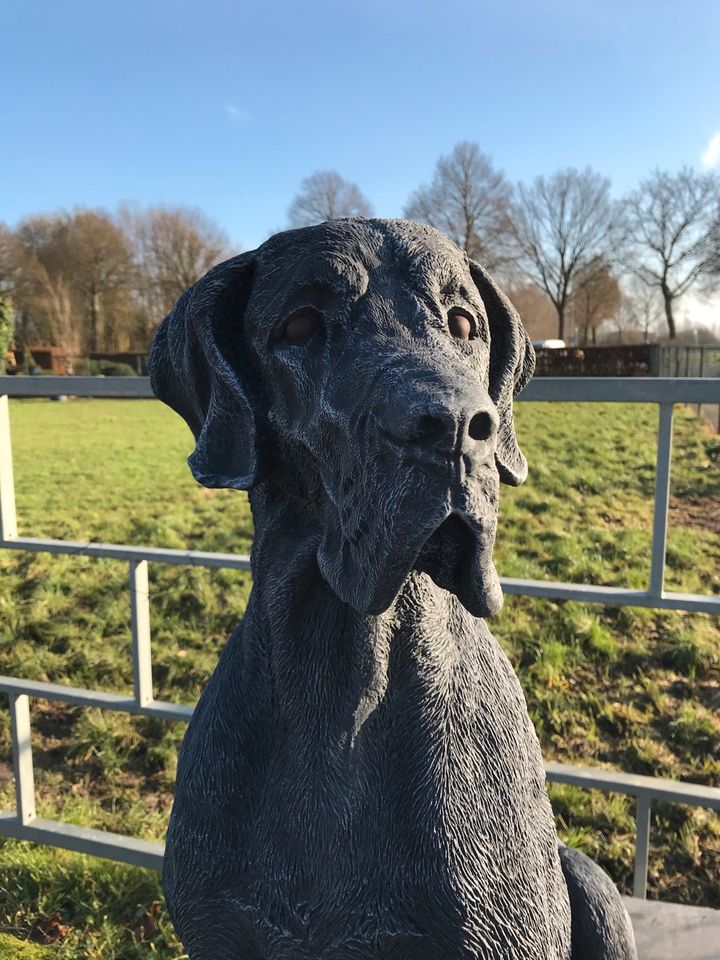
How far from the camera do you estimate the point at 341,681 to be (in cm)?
146

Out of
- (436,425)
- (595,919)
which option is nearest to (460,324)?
(436,425)

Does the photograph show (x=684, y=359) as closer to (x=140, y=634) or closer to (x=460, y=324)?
(x=140, y=634)

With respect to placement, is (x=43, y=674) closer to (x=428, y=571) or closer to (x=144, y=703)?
(x=144, y=703)

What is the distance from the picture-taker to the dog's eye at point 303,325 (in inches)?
52.1

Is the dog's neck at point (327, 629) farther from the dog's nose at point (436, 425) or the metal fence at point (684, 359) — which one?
the metal fence at point (684, 359)

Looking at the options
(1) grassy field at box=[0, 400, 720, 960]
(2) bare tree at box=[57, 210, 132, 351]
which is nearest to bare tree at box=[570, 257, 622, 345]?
(2) bare tree at box=[57, 210, 132, 351]

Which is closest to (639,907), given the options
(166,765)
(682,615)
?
(166,765)

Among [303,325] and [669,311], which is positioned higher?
[669,311]

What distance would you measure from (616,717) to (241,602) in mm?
2690

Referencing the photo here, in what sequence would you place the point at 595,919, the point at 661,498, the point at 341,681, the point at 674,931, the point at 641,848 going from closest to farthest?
the point at 341,681 → the point at 595,919 → the point at 674,931 → the point at 661,498 → the point at 641,848

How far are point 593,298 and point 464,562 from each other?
163 ft

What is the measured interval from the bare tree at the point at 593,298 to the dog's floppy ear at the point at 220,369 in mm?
48308

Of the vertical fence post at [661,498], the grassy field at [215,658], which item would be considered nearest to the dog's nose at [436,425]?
the vertical fence post at [661,498]

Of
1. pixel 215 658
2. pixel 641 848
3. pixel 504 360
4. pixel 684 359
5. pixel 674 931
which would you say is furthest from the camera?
pixel 684 359
